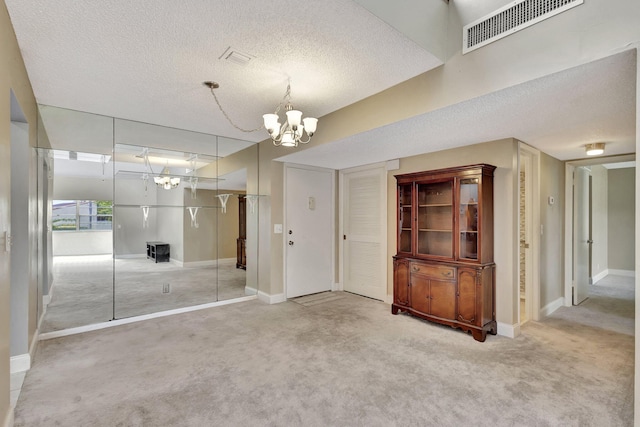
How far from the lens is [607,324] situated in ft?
12.1

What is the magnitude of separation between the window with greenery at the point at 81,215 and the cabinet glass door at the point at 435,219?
399 centimetres

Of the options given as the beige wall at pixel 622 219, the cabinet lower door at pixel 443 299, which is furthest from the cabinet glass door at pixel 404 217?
the beige wall at pixel 622 219

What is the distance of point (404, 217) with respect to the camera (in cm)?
415

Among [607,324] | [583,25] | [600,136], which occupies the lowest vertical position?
[607,324]

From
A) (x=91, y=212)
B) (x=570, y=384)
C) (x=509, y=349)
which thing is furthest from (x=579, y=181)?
(x=91, y=212)

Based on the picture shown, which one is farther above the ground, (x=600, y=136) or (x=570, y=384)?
(x=600, y=136)

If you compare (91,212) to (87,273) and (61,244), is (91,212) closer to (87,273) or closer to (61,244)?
(61,244)

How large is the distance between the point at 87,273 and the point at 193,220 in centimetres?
145

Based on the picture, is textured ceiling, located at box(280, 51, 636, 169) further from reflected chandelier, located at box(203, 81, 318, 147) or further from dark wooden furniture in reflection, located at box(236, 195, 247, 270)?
dark wooden furniture in reflection, located at box(236, 195, 247, 270)

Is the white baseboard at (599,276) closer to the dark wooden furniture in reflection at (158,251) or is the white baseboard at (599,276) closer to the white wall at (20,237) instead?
the dark wooden furniture in reflection at (158,251)

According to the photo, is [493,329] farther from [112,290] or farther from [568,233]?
[112,290]

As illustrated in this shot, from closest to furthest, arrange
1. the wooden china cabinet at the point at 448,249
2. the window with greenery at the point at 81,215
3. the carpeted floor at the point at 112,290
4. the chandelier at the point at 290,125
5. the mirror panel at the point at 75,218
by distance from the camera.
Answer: the chandelier at the point at 290,125, the wooden china cabinet at the point at 448,249, the mirror panel at the point at 75,218, the window with greenery at the point at 81,215, the carpeted floor at the point at 112,290

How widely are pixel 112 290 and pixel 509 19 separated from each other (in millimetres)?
5051

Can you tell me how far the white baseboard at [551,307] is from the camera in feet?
13.2
